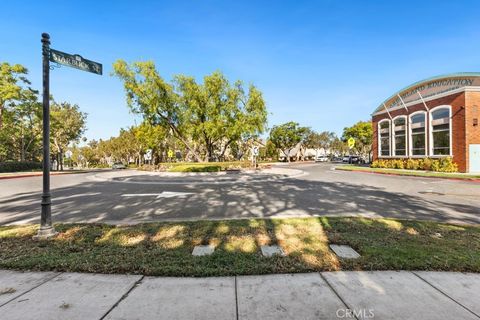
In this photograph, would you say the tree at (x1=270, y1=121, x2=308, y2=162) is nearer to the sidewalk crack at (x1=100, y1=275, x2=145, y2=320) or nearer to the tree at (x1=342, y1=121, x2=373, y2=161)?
the tree at (x1=342, y1=121, x2=373, y2=161)

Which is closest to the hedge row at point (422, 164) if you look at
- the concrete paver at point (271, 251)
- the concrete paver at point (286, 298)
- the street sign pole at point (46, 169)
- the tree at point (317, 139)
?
the concrete paver at point (271, 251)

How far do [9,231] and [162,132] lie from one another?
3099 centimetres

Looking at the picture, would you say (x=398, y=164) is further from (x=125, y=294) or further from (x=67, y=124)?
(x=67, y=124)

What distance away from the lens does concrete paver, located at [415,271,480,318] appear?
2.82 metres

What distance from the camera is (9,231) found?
18.0 ft

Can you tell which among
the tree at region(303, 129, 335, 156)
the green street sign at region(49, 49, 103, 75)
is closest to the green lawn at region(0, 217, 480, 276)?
the green street sign at region(49, 49, 103, 75)

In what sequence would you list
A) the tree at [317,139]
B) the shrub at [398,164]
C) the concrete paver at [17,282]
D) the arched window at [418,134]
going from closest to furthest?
the concrete paver at [17,282] → the arched window at [418,134] → the shrub at [398,164] → the tree at [317,139]

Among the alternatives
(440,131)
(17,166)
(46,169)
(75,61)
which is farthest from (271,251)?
(17,166)

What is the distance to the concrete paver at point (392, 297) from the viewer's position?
2578 mm

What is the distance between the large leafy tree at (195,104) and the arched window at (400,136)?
1662 centimetres

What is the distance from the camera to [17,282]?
3.27m

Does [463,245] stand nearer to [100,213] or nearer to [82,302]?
[82,302]

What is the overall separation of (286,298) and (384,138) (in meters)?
34.4

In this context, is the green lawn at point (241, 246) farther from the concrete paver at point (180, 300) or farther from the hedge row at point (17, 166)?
the hedge row at point (17, 166)
